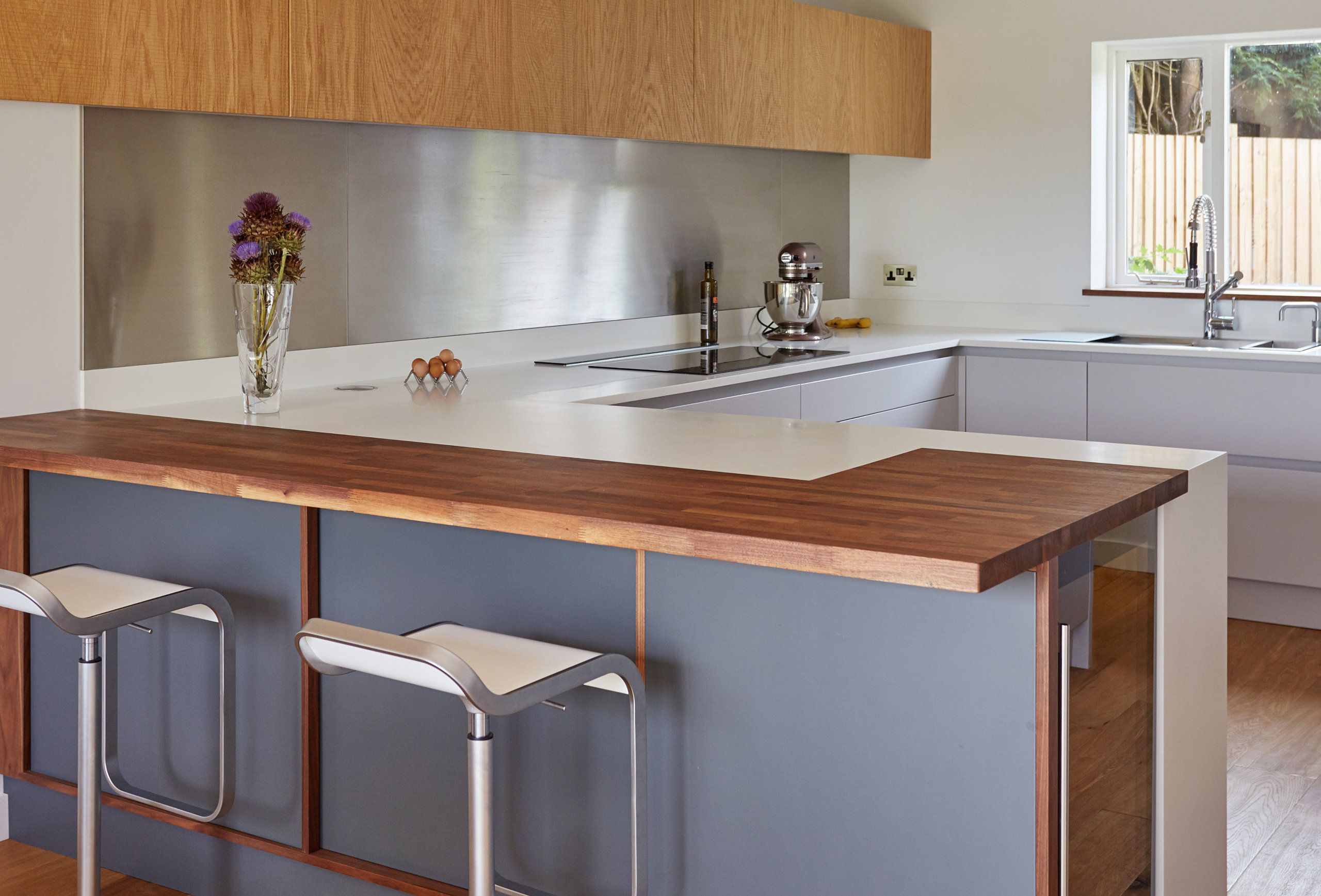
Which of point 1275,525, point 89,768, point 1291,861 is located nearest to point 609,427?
point 89,768

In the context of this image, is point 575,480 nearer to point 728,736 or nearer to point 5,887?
point 728,736

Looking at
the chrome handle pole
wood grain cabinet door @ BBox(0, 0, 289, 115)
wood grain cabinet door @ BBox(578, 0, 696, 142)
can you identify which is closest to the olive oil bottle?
wood grain cabinet door @ BBox(578, 0, 696, 142)

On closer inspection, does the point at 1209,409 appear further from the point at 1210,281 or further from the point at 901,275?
the point at 901,275

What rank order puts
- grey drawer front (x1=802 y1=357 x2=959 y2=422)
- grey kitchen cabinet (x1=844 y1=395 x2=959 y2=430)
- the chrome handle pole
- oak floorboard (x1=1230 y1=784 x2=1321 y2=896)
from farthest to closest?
grey kitchen cabinet (x1=844 y1=395 x2=959 y2=430) → grey drawer front (x1=802 y1=357 x2=959 y2=422) → oak floorboard (x1=1230 y1=784 x2=1321 y2=896) → the chrome handle pole

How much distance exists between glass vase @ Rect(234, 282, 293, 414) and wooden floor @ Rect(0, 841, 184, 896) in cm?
93

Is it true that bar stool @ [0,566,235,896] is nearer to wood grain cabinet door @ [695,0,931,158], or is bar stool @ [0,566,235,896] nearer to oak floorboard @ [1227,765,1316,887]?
oak floorboard @ [1227,765,1316,887]

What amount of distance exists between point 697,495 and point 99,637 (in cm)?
96

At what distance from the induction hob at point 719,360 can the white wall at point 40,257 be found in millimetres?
1421

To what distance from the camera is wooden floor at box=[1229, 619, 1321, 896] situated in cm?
248

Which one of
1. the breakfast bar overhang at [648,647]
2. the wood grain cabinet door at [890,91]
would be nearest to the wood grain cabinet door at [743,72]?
the wood grain cabinet door at [890,91]

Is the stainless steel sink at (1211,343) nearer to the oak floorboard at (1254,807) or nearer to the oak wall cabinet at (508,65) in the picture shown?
the oak wall cabinet at (508,65)

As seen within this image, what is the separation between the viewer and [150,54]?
2.57 metres

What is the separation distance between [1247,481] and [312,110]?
2.92 metres

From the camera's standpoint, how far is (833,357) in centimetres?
385
